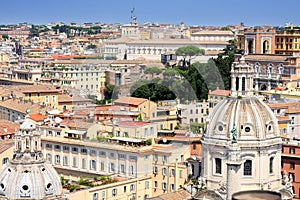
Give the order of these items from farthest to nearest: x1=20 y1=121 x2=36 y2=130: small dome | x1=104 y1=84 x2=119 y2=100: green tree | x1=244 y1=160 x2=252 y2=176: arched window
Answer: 1. x1=104 y1=84 x2=119 y2=100: green tree
2. x1=244 y1=160 x2=252 y2=176: arched window
3. x1=20 y1=121 x2=36 y2=130: small dome

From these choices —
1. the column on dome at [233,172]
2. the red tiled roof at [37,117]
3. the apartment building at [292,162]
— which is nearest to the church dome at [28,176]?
the column on dome at [233,172]

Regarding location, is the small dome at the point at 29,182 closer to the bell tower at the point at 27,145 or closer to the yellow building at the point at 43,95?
the bell tower at the point at 27,145

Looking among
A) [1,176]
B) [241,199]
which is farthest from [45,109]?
[241,199]

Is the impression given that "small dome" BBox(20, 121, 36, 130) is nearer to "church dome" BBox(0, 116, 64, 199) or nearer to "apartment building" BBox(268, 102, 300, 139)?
"church dome" BBox(0, 116, 64, 199)

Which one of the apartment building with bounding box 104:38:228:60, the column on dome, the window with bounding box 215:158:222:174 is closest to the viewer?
the column on dome

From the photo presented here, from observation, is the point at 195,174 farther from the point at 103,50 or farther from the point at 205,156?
the point at 103,50

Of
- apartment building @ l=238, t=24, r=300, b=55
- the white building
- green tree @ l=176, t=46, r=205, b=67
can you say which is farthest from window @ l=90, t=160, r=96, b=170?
green tree @ l=176, t=46, r=205, b=67
